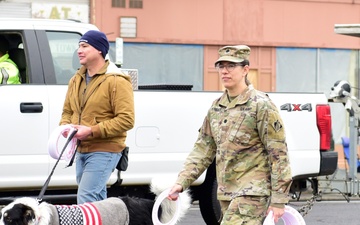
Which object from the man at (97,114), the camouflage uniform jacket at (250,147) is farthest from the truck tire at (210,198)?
the camouflage uniform jacket at (250,147)

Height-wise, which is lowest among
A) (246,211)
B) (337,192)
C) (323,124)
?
(337,192)

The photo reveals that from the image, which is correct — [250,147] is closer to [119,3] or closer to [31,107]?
[31,107]

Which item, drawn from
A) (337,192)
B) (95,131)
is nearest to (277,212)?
(95,131)

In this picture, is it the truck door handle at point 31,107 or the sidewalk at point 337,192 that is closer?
the truck door handle at point 31,107

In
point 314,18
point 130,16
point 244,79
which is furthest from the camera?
point 314,18

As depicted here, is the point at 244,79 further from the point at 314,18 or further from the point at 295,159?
the point at 314,18

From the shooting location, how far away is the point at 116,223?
6.24m

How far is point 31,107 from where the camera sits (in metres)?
8.62

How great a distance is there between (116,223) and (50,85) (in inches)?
113

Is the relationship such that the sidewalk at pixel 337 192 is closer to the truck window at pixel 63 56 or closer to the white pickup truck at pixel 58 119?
the white pickup truck at pixel 58 119

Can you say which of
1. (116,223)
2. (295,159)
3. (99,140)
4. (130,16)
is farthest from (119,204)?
(130,16)

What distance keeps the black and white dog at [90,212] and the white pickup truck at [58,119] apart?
1.65 metres

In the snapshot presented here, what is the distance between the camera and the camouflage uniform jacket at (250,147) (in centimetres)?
538

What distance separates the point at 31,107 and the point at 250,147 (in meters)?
3.65
